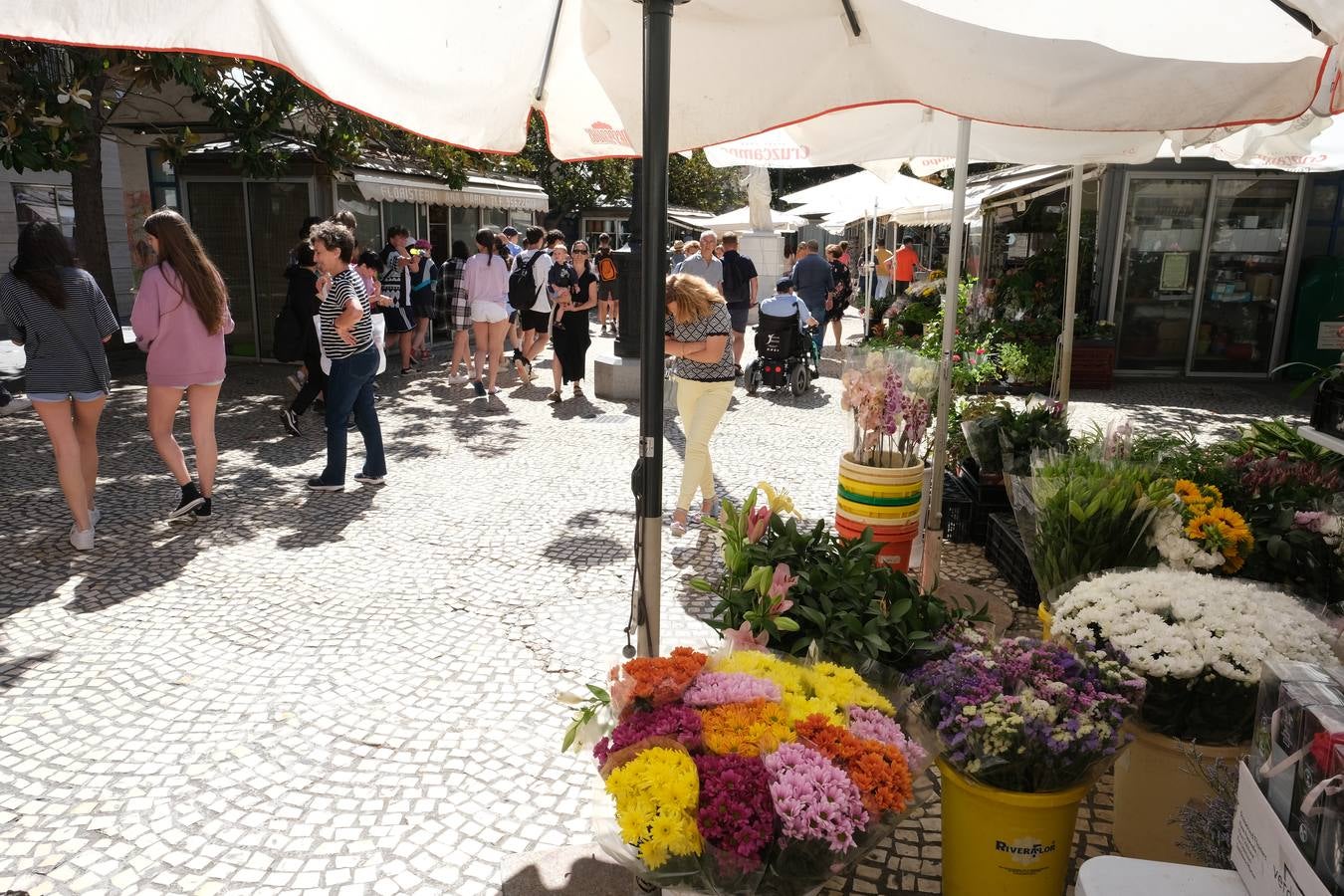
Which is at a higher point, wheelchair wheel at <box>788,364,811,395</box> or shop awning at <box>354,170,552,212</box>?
shop awning at <box>354,170,552,212</box>

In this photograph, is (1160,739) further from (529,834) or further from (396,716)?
(396,716)

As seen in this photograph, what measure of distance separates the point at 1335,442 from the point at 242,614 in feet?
16.0

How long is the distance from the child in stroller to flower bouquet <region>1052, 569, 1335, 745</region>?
825 centimetres

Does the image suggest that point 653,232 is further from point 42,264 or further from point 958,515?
point 42,264

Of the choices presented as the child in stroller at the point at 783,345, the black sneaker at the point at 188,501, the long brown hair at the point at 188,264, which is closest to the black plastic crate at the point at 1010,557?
the long brown hair at the point at 188,264

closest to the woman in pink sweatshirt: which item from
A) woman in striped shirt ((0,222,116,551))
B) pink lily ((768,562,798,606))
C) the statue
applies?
woman in striped shirt ((0,222,116,551))

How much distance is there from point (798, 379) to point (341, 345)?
20.3ft

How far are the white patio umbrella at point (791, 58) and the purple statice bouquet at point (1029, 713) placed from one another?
94 cm

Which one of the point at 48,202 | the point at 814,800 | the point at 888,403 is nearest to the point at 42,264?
the point at 888,403

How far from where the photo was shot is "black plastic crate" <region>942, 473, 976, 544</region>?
570 cm

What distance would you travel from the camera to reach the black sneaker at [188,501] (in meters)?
5.86

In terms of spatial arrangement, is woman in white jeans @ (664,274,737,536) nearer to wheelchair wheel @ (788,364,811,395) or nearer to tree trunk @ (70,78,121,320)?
wheelchair wheel @ (788,364,811,395)

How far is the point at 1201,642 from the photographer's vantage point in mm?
2354

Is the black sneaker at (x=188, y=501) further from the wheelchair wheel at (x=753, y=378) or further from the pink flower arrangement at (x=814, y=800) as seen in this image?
the wheelchair wheel at (x=753, y=378)
